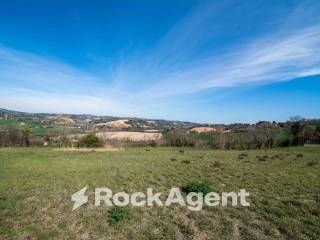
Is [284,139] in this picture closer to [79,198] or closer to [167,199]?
[167,199]

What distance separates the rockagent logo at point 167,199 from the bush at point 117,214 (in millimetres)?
970

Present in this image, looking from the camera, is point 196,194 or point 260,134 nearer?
point 196,194

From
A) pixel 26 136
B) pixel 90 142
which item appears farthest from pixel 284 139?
pixel 26 136

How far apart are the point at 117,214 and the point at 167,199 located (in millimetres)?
2558

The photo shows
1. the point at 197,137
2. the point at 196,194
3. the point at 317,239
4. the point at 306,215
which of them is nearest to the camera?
the point at 317,239

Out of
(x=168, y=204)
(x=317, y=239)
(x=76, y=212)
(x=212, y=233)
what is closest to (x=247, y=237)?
(x=212, y=233)

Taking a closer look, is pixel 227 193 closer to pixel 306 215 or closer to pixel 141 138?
pixel 306 215

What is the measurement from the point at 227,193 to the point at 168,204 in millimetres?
2909

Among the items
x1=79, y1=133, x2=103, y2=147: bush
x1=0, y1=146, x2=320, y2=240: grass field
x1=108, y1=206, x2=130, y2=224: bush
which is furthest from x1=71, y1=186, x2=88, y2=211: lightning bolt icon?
x1=79, y1=133, x2=103, y2=147: bush

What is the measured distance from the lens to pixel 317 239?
6.12 m

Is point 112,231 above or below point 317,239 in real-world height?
below

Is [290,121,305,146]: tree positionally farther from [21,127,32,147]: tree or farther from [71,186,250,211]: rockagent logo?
[21,127,32,147]: tree

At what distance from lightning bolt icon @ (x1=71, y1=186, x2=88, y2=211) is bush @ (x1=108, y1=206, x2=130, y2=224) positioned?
1.68 m

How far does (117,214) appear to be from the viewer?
26.2ft
